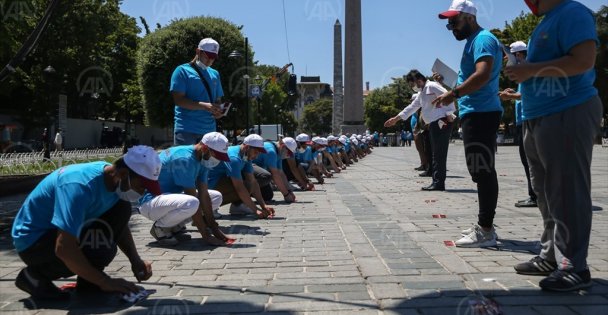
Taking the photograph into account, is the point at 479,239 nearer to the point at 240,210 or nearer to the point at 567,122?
the point at 567,122

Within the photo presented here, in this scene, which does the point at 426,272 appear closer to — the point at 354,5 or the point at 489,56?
the point at 489,56

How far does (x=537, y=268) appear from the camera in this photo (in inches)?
162

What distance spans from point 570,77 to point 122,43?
169 feet

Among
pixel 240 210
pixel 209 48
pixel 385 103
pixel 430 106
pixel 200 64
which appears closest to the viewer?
pixel 209 48

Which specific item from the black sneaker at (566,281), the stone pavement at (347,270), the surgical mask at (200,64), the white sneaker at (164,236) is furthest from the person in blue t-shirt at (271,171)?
the black sneaker at (566,281)

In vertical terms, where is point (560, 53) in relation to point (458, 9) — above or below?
below

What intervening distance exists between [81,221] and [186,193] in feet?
7.46

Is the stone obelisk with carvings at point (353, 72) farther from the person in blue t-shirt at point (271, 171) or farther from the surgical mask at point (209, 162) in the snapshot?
the surgical mask at point (209, 162)

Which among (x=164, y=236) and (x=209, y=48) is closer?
(x=164, y=236)

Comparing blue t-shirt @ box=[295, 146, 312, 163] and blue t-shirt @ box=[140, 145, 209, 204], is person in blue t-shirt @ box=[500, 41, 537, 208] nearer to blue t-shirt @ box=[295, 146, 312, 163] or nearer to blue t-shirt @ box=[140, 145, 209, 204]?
blue t-shirt @ box=[140, 145, 209, 204]

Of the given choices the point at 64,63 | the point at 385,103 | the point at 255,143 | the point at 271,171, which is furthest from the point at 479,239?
the point at 385,103

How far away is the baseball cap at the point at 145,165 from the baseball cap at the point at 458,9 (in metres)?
2.90

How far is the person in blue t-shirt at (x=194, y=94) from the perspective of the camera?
6.47 m

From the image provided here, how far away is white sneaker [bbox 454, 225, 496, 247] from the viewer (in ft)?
16.8
